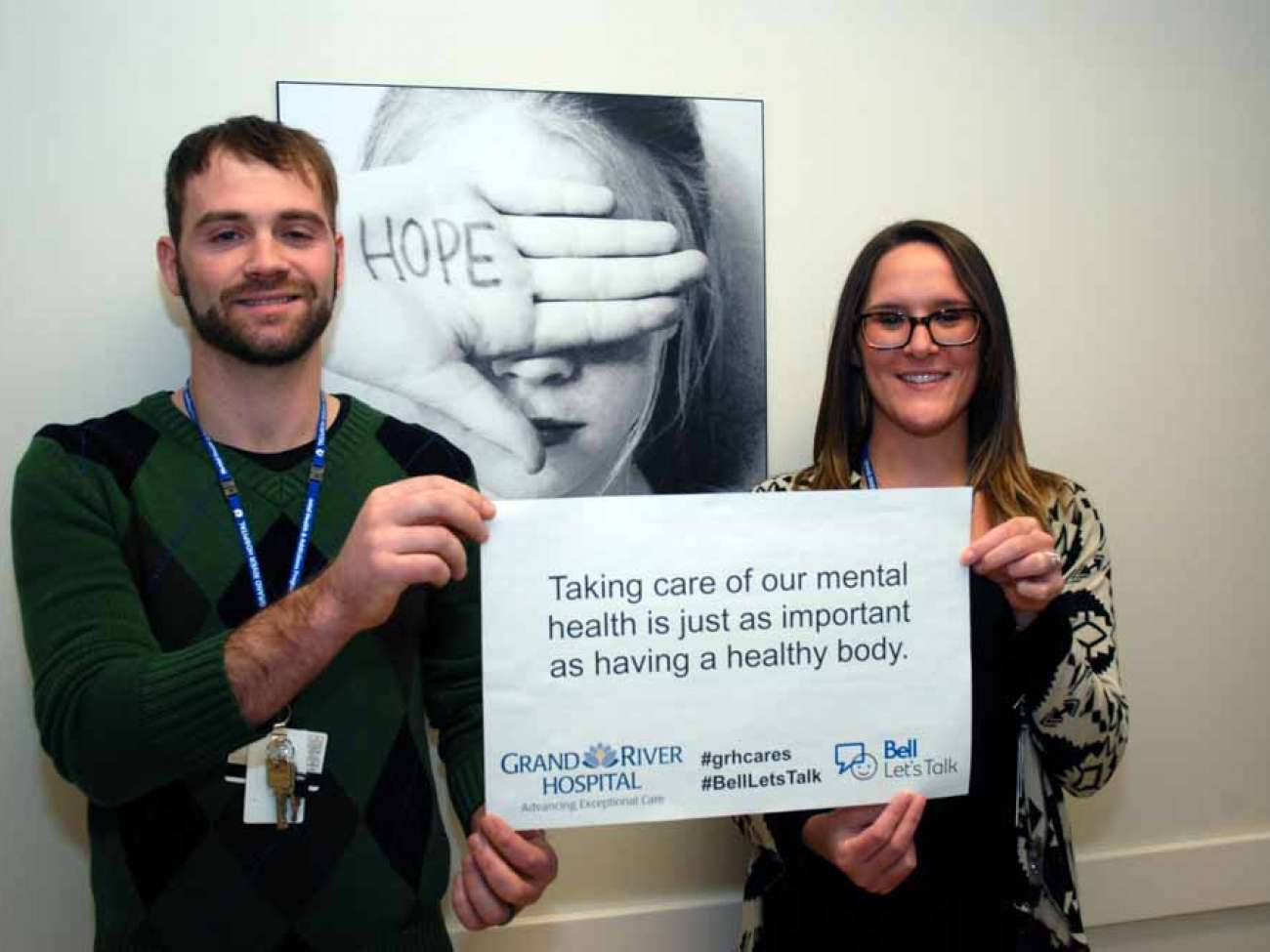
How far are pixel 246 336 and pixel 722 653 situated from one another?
74 cm

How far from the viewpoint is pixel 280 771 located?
1313mm

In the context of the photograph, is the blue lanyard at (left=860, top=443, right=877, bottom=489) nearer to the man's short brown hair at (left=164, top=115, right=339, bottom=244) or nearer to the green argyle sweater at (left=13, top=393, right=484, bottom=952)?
the green argyle sweater at (left=13, top=393, right=484, bottom=952)

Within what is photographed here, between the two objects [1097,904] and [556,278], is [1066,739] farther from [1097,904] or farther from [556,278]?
[556,278]

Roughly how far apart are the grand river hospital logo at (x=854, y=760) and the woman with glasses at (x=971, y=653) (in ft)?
0.16

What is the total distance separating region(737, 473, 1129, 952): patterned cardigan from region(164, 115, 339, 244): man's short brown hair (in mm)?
1126

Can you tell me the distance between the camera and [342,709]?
4.52ft

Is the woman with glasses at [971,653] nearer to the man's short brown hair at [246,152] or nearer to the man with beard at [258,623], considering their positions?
the man with beard at [258,623]

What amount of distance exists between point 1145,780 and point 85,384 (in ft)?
7.27

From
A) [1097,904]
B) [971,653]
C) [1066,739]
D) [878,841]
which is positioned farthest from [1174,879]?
[878,841]

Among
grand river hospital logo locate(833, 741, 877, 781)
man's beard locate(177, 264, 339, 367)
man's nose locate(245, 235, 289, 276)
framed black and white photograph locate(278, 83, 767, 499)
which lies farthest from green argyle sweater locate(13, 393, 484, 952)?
grand river hospital logo locate(833, 741, 877, 781)

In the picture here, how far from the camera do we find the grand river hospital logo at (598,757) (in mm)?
1210

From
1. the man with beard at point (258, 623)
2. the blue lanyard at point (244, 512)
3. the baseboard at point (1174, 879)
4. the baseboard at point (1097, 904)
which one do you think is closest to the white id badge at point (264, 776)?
the man with beard at point (258, 623)

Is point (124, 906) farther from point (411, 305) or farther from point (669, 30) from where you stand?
point (669, 30)

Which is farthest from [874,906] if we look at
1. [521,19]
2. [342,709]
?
[521,19]
